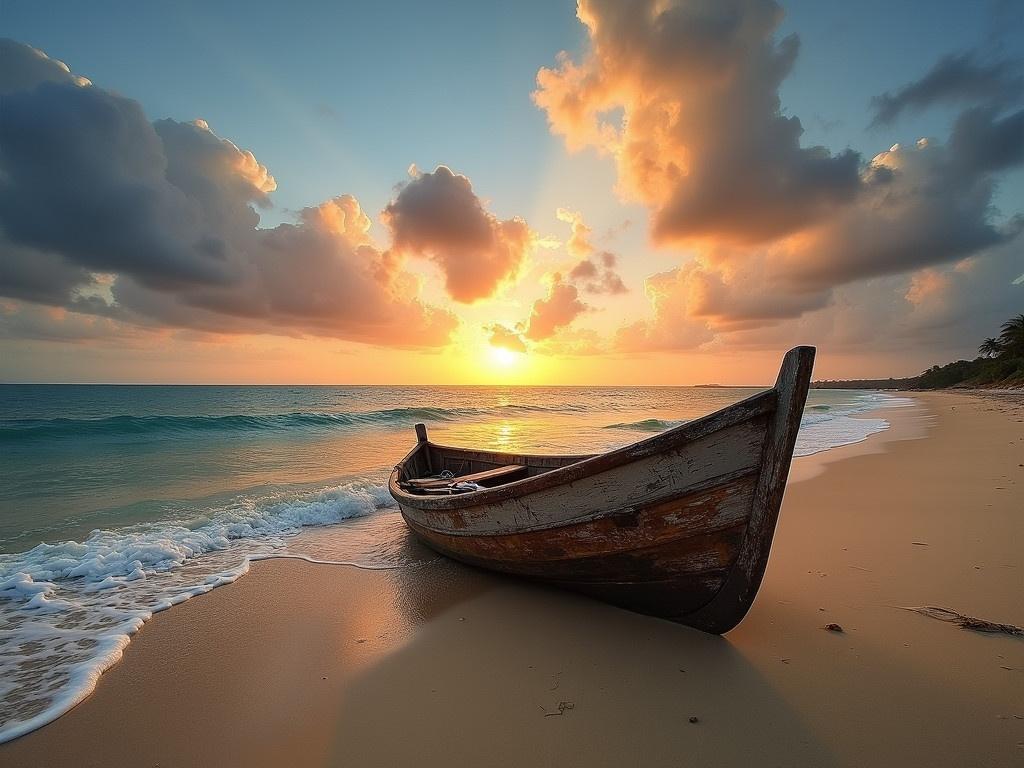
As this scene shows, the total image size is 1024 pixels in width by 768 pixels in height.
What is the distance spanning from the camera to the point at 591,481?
11.2 ft

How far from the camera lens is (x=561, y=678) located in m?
2.99

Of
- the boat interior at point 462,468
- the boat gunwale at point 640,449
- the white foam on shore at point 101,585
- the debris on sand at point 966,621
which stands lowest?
the white foam on shore at point 101,585

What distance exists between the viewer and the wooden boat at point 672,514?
9.34 feet

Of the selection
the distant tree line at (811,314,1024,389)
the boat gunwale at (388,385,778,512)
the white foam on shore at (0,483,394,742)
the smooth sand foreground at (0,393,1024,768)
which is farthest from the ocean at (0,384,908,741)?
the distant tree line at (811,314,1024,389)

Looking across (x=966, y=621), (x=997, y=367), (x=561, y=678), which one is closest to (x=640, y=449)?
(x=561, y=678)

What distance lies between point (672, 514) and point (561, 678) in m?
1.38

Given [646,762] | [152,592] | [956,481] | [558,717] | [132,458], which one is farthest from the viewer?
[132,458]

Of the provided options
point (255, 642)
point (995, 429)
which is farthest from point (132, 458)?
point (995, 429)

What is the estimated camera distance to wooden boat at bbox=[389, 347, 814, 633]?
9.34ft

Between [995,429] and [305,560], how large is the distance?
22.8m

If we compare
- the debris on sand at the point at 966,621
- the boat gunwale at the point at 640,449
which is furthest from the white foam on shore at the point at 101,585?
the debris on sand at the point at 966,621

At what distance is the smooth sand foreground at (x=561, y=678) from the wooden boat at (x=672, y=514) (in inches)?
14.3

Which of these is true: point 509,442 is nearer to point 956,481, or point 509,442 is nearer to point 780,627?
point 956,481

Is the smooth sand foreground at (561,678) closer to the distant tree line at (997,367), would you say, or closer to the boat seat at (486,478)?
the boat seat at (486,478)
